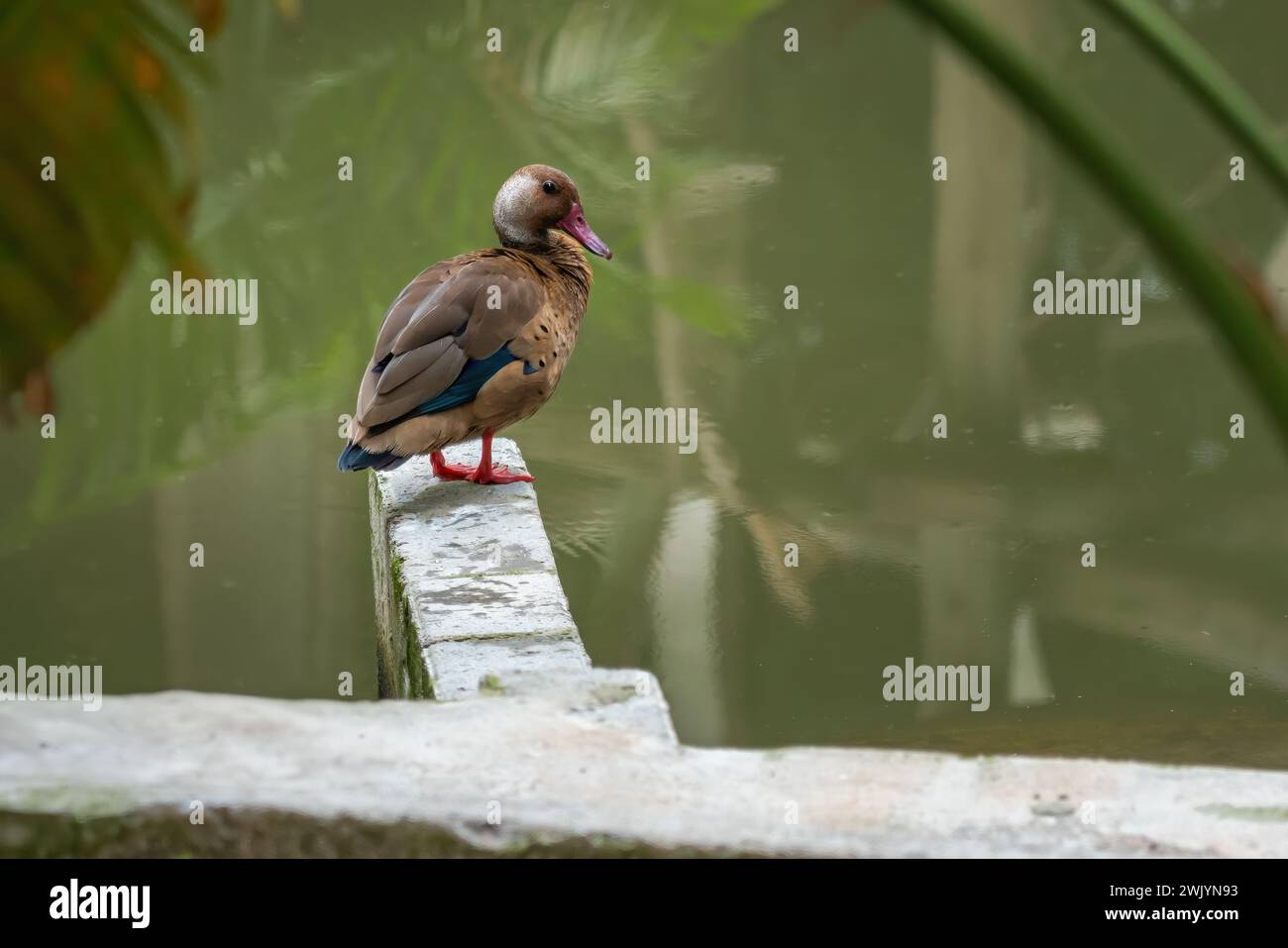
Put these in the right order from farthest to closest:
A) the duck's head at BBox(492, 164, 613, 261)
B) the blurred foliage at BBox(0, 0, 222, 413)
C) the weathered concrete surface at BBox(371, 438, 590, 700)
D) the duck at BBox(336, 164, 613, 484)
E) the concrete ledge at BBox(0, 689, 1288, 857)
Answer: the duck's head at BBox(492, 164, 613, 261) < the duck at BBox(336, 164, 613, 484) < the weathered concrete surface at BBox(371, 438, 590, 700) < the concrete ledge at BBox(0, 689, 1288, 857) < the blurred foliage at BBox(0, 0, 222, 413)

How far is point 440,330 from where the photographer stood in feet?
13.8

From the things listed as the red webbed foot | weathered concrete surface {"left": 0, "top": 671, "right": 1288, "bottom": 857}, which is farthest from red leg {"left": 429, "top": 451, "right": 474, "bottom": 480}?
weathered concrete surface {"left": 0, "top": 671, "right": 1288, "bottom": 857}

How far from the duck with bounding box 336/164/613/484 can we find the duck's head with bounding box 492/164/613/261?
0.43 ft

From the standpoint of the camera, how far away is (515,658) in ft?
11.3

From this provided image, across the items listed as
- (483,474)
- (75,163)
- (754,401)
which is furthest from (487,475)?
(754,401)

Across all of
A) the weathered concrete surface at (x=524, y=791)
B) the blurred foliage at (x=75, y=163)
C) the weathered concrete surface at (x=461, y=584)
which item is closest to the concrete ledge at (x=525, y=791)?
the weathered concrete surface at (x=524, y=791)

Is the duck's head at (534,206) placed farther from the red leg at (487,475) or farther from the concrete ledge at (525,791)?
the concrete ledge at (525,791)

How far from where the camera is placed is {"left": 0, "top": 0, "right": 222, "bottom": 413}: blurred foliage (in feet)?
5.26

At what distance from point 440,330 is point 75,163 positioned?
2601 mm

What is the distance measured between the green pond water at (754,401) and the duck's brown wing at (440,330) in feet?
3.44

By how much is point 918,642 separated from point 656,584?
999 millimetres

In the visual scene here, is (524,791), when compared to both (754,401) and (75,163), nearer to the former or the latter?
(75,163)

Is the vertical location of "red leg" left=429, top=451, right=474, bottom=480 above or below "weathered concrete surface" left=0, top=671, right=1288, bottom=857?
above

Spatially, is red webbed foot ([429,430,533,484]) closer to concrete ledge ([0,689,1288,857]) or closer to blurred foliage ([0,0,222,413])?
concrete ledge ([0,689,1288,857])
